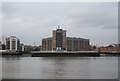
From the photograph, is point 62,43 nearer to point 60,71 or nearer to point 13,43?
point 13,43

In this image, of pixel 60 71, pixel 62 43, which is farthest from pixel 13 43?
A: pixel 60 71

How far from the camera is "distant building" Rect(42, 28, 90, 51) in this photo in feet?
360

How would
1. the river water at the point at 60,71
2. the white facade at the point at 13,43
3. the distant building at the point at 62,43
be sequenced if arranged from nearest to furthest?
the river water at the point at 60,71 < the distant building at the point at 62,43 < the white facade at the point at 13,43

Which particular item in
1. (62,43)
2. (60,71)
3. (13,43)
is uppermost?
(13,43)

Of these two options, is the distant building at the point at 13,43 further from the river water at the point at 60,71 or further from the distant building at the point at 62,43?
the river water at the point at 60,71

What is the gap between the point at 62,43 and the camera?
110 metres

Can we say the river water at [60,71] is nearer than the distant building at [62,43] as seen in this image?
Yes

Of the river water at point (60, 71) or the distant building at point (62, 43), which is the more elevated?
the distant building at point (62, 43)

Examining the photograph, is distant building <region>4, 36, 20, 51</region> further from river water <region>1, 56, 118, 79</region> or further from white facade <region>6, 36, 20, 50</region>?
river water <region>1, 56, 118, 79</region>

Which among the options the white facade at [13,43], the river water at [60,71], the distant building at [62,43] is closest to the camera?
the river water at [60,71]

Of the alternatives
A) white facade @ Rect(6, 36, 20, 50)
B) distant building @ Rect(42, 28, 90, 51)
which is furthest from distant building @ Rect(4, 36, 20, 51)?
distant building @ Rect(42, 28, 90, 51)

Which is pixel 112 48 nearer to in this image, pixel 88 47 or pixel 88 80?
pixel 88 47

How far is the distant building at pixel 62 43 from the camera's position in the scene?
109875mm

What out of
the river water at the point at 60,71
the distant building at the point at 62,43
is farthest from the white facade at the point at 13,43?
the river water at the point at 60,71
